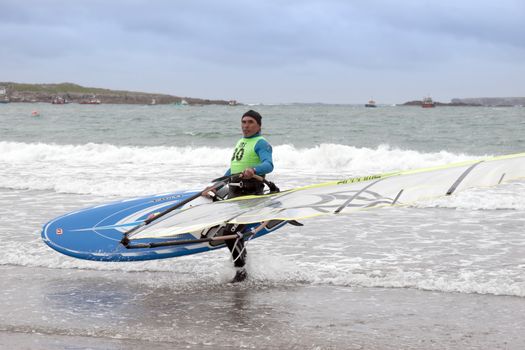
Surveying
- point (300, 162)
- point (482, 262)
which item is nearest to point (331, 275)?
point (482, 262)

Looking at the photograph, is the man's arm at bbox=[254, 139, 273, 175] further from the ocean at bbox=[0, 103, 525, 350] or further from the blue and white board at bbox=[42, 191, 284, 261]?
the ocean at bbox=[0, 103, 525, 350]

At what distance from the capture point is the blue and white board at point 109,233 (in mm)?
7047

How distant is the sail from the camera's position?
20.0ft

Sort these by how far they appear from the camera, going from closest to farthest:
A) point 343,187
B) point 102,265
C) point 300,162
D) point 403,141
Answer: point 343,187, point 102,265, point 300,162, point 403,141

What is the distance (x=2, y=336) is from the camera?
500cm

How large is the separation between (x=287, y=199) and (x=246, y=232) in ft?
1.84

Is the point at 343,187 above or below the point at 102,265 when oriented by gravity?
above

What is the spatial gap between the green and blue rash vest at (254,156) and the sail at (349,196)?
33 centimetres

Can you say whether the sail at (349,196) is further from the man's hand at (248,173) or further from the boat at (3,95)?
the boat at (3,95)

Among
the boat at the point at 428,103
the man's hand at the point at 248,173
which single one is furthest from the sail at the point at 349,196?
the boat at the point at 428,103

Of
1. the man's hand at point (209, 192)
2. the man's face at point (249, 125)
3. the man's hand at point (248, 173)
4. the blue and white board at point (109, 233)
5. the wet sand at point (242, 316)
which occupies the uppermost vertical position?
the man's face at point (249, 125)

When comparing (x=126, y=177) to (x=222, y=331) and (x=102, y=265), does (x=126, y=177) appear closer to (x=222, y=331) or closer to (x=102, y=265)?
(x=102, y=265)

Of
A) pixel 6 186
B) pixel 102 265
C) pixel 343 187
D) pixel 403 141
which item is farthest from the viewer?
pixel 403 141

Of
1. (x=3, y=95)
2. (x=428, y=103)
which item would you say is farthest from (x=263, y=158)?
(x=3, y=95)
